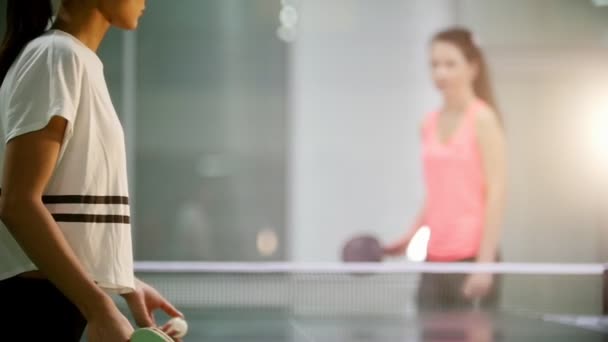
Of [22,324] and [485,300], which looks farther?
[485,300]

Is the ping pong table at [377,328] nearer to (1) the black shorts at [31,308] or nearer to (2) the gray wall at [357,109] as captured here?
(2) the gray wall at [357,109]

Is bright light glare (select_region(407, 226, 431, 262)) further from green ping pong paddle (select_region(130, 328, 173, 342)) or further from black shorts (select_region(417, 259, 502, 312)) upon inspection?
green ping pong paddle (select_region(130, 328, 173, 342))

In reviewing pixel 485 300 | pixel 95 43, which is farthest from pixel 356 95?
pixel 95 43

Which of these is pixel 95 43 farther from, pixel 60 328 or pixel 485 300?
pixel 485 300

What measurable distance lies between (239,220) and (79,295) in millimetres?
2247

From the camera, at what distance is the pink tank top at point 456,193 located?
3.25 m

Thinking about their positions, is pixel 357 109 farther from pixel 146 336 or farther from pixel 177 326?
pixel 146 336

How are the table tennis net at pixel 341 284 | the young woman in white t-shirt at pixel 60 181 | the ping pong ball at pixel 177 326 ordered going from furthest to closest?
the table tennis net at pixel 341 284 → the ping pong ball at pixel 177 326 → the young woman in white t-shirt at pixel 60 181

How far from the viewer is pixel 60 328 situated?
3.82 ft

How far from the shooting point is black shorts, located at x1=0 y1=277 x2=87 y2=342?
1145mm

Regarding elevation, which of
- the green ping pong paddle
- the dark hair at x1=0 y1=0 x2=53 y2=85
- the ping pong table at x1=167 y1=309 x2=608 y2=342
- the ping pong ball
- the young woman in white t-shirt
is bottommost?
the ping pong table at x1=167 y1=309 x2=608 y2=342

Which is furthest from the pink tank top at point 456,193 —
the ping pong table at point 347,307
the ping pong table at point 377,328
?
the ping pong table at point 377,328

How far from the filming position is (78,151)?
1130mm

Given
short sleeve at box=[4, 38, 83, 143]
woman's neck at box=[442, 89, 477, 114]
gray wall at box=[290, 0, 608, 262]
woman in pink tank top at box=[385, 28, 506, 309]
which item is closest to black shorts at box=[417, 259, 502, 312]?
woman in pink tank top at box=[385, 28, 506, 309]
